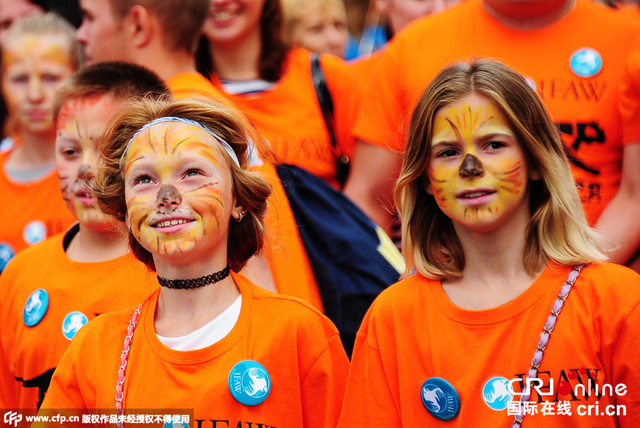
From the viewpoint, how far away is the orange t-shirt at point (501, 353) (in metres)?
2.98

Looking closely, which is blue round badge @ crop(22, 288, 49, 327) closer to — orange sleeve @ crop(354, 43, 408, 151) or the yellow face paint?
orange sleeve @ crop(354, 43, 408, 151)

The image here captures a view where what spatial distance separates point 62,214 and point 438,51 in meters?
2.11

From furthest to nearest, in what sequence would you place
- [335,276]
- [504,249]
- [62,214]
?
[62,214]
[335,276]
[504,249]

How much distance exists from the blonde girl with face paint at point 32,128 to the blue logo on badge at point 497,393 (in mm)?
2765

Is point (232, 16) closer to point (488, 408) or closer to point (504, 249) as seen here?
point (504, 249)

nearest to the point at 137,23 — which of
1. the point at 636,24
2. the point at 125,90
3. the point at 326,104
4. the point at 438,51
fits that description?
the point at 125,90

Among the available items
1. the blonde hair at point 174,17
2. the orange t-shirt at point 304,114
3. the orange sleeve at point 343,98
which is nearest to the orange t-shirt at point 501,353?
the orange t-shirt at point 304,114

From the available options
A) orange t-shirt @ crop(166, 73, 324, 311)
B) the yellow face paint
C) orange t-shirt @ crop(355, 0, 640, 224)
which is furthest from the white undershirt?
the yellow face paint

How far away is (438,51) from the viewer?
438 centimetres

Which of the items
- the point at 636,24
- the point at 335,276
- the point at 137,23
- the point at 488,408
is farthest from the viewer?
the point at 137,23

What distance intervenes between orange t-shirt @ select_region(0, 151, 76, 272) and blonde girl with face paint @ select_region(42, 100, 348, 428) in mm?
1733

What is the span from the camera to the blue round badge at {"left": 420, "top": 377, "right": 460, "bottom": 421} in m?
3.08

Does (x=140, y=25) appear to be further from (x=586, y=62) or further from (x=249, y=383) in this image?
(x=249, y=383)

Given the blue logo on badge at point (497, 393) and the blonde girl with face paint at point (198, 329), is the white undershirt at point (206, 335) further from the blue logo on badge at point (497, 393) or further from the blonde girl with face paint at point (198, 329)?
the blue logo on badge at point (497, 393)
